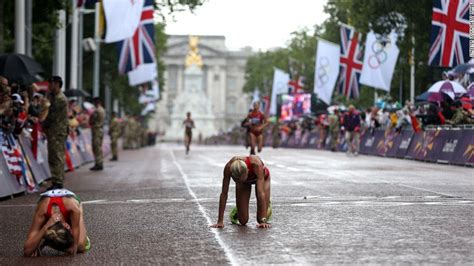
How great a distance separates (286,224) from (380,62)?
3376cm

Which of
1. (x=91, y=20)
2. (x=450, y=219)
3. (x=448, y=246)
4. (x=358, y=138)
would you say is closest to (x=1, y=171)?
(x=450, y=219)

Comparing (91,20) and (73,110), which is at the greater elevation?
(91,20)

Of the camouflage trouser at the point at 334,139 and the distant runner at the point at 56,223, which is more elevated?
the distant runner at the point at 56,223

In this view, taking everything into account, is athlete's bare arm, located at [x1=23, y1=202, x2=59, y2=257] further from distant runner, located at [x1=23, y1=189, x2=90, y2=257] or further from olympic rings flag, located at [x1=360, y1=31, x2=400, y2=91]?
olympic rings flag, located at [x1=360, y1=31, x2=400, y2=91]

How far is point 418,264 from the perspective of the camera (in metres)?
8.59

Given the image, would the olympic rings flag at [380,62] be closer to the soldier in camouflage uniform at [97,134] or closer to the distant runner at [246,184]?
the soldier in camouflage uniform at [97,134]

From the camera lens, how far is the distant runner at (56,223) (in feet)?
31.6

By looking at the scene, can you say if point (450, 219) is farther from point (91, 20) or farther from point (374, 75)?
point (91, 20)

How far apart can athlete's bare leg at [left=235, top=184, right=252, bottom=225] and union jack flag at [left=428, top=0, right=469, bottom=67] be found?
17854mm

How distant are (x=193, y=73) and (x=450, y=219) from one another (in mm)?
133231

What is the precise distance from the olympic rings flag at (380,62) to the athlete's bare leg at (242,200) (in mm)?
33206

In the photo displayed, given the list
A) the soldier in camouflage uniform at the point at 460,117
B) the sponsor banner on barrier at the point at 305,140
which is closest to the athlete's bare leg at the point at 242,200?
the soldier in camouflage uniform at the point at 460,117

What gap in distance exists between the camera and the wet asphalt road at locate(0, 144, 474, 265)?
31.1 ft

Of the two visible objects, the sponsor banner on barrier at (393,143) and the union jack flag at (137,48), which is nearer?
the union jack flag at (137,48)
